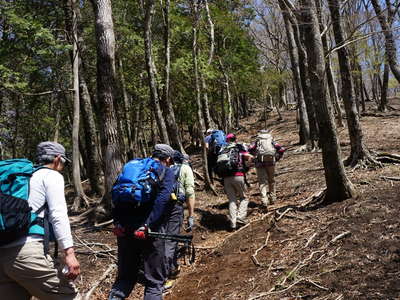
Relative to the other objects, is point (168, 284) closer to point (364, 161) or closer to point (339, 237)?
point (339, 237)

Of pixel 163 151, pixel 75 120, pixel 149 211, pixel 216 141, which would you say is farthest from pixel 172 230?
pixel 75 120

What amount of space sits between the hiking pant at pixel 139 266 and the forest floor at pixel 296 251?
130 cm

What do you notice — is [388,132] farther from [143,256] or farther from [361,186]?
[143,256]

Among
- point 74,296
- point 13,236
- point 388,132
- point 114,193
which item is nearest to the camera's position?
point 13,236

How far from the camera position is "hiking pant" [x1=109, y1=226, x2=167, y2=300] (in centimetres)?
387

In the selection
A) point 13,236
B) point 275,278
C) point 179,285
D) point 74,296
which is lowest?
point 179,285

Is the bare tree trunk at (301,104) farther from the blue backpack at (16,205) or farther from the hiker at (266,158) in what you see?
the blue backpack at (16,205)

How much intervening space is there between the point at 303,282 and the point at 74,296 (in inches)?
103

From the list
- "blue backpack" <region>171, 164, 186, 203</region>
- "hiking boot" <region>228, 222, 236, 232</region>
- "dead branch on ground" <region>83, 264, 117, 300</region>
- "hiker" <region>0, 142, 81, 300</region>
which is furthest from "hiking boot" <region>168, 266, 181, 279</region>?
"hiker" <region>0, 142, 81, 300</region>

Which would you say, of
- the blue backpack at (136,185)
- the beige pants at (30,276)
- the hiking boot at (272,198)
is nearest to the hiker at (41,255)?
the beige pants at (30,276)

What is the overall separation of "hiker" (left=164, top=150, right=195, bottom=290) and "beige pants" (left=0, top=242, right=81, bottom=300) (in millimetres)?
2406

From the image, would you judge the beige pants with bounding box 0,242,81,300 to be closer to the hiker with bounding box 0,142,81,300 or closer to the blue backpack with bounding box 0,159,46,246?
the hiker with bounding box 0,142,81,300

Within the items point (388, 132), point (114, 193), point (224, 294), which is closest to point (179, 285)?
point (224, 294)

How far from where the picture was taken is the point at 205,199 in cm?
1049
